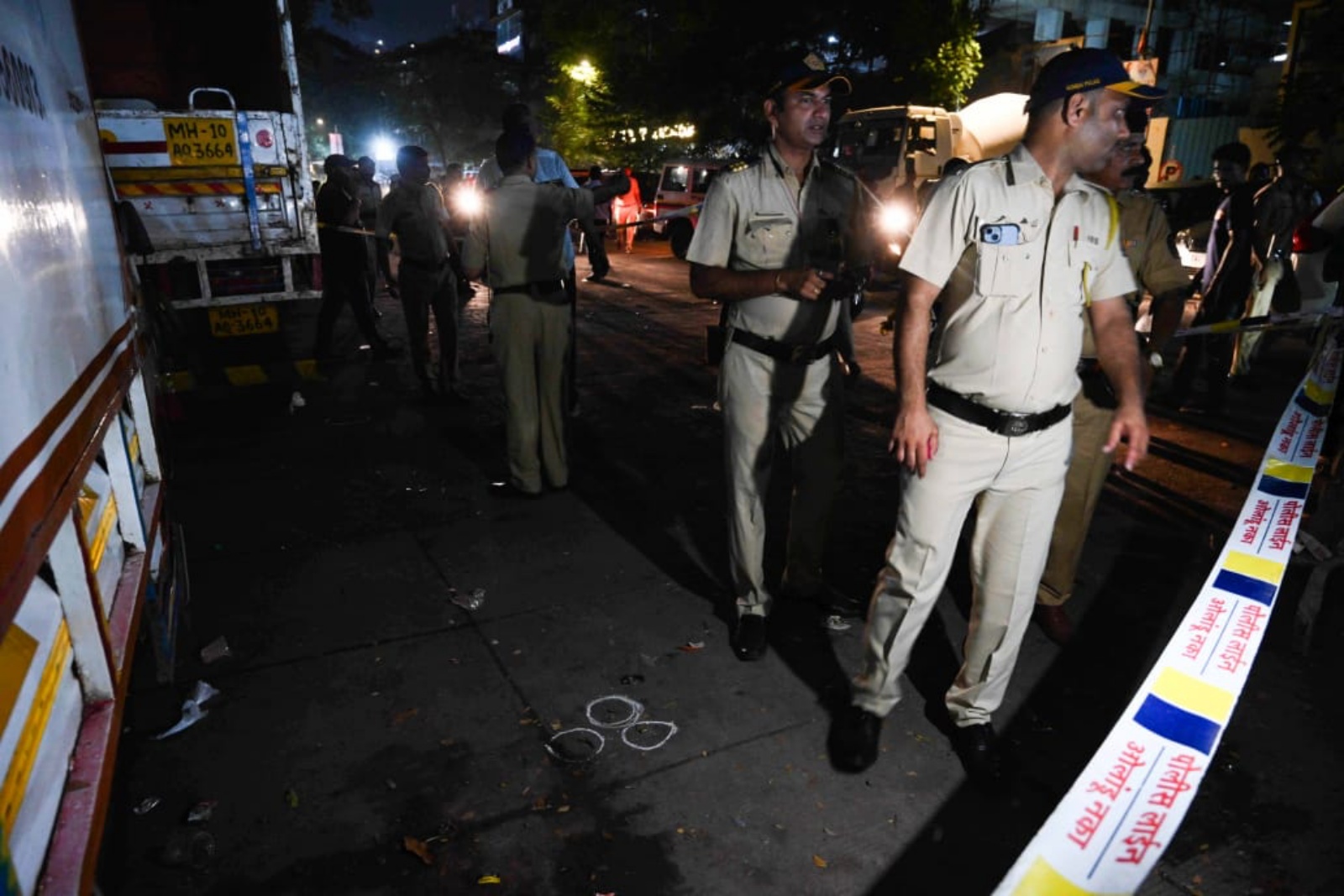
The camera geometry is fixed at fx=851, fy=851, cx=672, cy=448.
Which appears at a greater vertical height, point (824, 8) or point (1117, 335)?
point (824, 8)

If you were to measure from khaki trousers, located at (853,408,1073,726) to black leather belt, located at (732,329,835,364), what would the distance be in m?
0.83

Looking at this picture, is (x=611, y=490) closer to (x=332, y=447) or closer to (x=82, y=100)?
(x=332, y=447)

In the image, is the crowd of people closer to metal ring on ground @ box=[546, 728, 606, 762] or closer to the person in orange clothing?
metal ring on ground @ box=[546, 728, 606, 762]

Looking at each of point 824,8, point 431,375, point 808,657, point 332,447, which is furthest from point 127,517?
point 824,8

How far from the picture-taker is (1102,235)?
8.39 ft

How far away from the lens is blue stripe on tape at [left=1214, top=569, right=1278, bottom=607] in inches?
109

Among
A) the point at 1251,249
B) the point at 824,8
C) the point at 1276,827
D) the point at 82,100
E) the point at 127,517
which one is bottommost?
the point at 1276,827

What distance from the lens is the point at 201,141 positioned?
627 centimetres

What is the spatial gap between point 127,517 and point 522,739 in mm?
1631

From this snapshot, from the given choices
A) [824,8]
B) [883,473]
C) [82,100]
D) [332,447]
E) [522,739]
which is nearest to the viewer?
[522,739]

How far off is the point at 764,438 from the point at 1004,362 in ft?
3.85

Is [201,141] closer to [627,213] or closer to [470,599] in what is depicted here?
[470,599]

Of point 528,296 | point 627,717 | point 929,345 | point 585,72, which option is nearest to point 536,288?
point 528,296

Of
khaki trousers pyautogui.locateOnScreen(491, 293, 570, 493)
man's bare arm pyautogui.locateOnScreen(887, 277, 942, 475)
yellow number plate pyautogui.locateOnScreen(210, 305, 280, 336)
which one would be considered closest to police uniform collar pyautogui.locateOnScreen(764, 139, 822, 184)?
man's bare arm pyautogui.locateOnScreen(887, 277, 942, 475)
